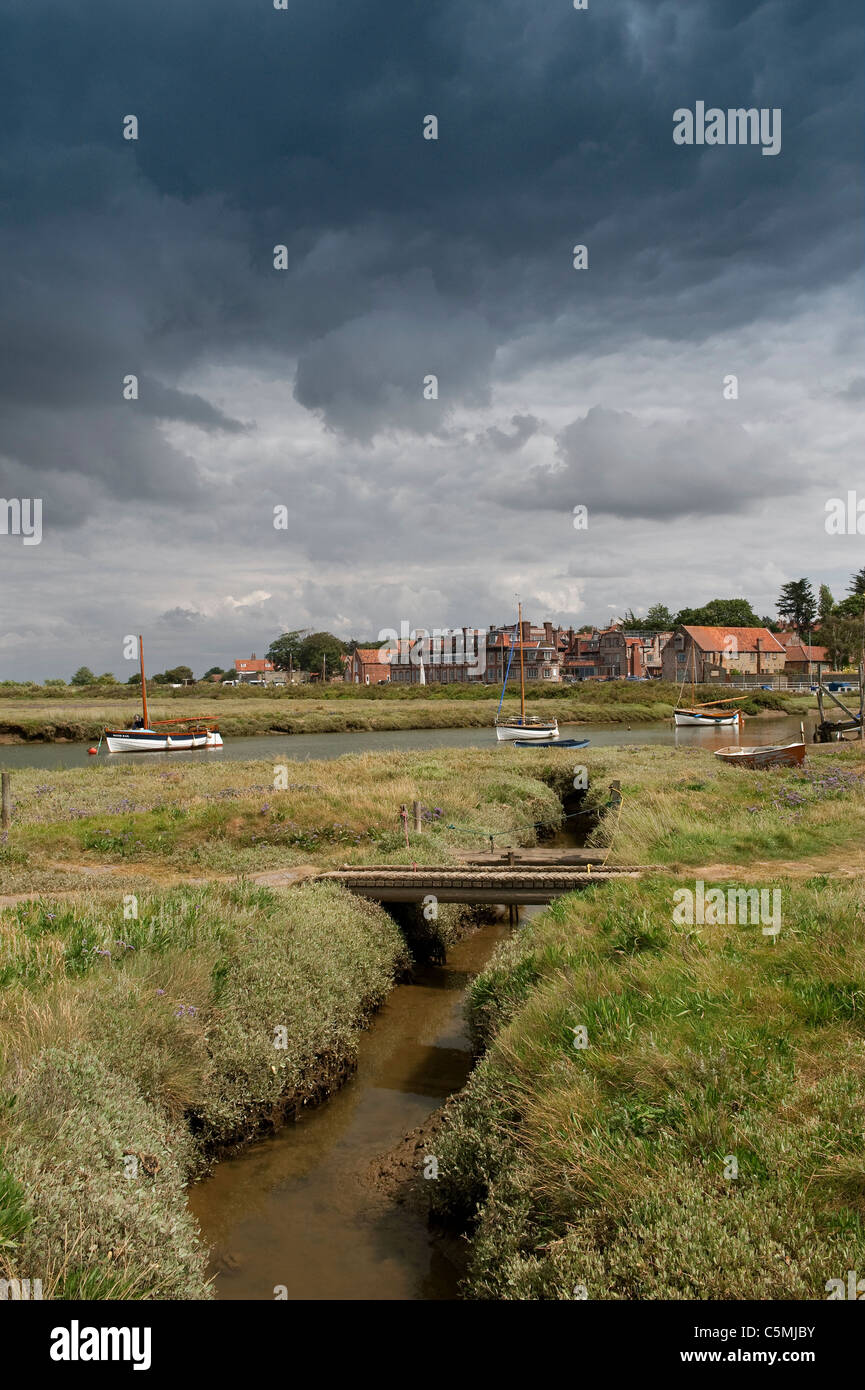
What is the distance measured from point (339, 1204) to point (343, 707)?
278 ft

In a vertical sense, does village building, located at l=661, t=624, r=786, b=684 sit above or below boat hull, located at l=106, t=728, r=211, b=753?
above

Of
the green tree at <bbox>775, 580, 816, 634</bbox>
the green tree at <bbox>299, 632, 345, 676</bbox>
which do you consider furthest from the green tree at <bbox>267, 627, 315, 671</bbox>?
the green tree at <bbox>775, 580, 816, 634</bbox>

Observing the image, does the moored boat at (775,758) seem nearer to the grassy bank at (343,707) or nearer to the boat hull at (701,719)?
the boat hull at (701,719)

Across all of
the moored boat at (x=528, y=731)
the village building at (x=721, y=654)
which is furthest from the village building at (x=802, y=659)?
the moored boat at (x=528, y=731)

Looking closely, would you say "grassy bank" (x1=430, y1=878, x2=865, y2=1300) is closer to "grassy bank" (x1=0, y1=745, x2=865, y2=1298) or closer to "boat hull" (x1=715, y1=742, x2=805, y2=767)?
"grassy bank" (x1=0, y1=745, x2=865, y2=1298)

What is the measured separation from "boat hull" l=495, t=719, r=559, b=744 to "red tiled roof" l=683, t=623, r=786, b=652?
70395mm

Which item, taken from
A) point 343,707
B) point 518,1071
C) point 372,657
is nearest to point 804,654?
point 372,657

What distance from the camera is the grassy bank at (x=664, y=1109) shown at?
17.8 feet

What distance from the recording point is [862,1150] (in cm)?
596

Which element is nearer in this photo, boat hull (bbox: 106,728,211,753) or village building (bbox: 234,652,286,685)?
boat hull (bbox: 106,728,211,753)

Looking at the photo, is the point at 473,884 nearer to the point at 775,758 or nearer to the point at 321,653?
the point at 775,758

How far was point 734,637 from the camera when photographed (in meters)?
128

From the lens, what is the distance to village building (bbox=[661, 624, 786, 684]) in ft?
404

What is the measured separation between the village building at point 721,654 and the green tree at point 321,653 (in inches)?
3120
